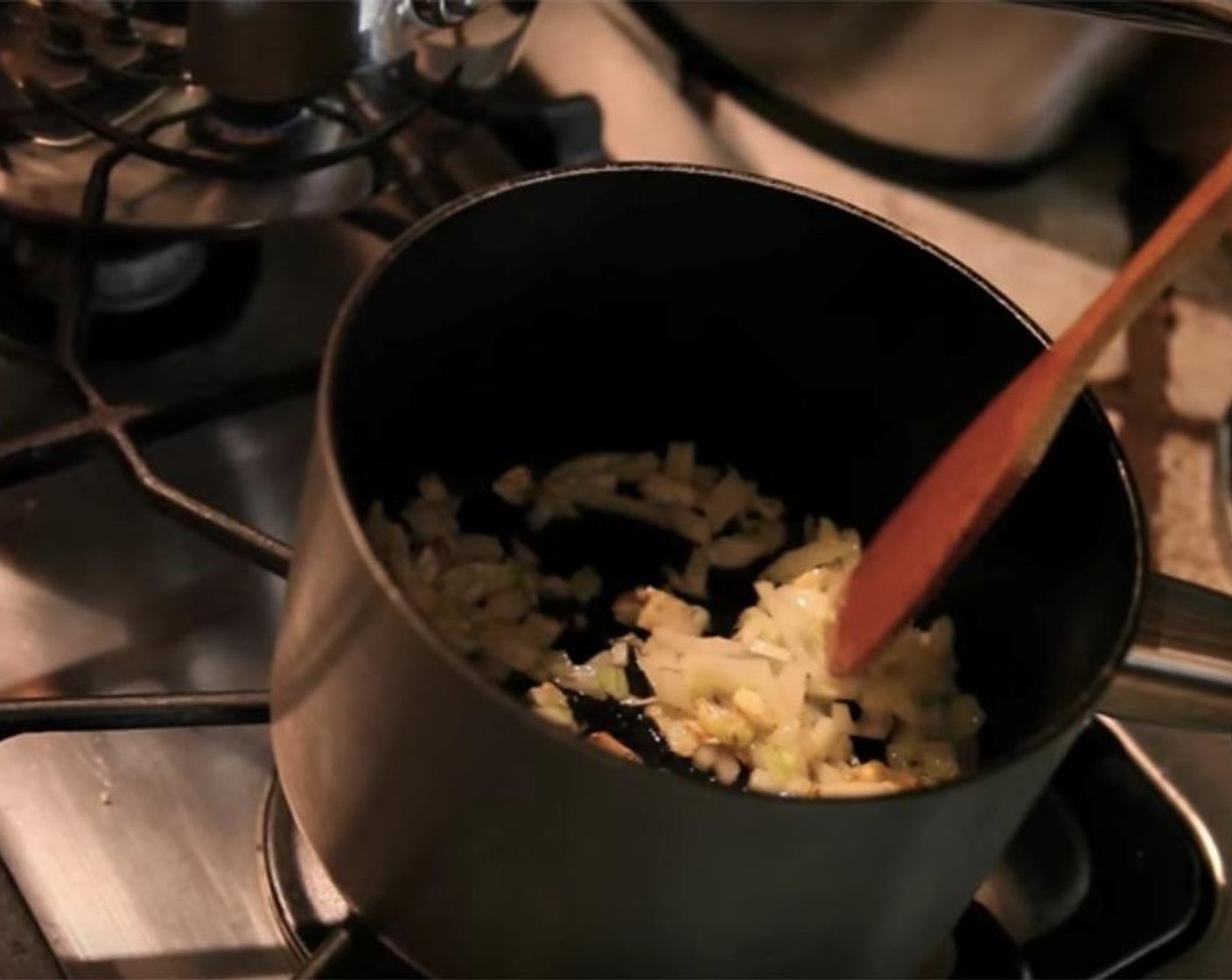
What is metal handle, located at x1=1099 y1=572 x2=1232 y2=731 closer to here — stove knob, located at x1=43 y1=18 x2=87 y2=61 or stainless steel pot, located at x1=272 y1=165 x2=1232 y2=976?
stainless steel pot, located at x1=272 y1=165 x2=1232 y2=976

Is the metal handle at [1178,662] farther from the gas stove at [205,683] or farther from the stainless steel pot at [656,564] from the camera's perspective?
the gas stove at [205,683]

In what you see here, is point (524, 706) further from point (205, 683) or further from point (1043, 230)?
point (1043, 230)

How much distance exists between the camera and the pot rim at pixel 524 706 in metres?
0.35

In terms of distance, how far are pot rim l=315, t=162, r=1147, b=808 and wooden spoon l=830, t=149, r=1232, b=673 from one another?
0.10 ft

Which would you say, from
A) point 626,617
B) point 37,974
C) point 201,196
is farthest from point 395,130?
point 37,974

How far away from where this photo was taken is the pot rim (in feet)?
1.16

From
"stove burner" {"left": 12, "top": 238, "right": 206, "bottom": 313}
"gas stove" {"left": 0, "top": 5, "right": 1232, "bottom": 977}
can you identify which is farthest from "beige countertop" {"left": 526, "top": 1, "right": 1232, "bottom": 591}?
"stove burner" {"left": 12, "top": 238, "right": 206, "bottom": 313}

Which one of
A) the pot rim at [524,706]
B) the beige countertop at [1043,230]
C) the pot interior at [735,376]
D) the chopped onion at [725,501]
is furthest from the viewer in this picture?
the beige countertop at [1043,230]

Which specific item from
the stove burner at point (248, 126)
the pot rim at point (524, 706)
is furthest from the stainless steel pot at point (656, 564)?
the stove burner at point (248, 126)

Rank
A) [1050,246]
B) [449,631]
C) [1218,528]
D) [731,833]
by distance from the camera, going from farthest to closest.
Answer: [1050,246] < [1218,528] < [449,631] < [731,833]

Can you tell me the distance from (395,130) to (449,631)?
19cm

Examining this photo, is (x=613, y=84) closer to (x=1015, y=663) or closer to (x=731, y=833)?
(x=1015, y=663)

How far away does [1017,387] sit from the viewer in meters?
0.44

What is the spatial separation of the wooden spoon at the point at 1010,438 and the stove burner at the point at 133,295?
278 mm
